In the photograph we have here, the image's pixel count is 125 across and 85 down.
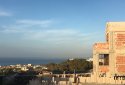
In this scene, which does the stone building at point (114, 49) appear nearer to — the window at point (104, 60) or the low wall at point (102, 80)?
the window at point (104, 60)

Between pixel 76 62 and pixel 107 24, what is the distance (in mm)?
29652

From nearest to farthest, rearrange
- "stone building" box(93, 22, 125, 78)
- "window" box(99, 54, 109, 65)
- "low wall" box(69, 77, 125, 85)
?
"low wall" box(69, 77, 125, 85)
"stone building" box(93, 22, 125, 78)
"window" box(99, 54, 109, 65)

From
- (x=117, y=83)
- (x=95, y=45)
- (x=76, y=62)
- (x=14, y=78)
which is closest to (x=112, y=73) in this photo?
Result: (x=95, y=45)

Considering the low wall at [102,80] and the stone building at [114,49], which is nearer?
the low wall at [102,80]

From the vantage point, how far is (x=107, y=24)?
49.4 m

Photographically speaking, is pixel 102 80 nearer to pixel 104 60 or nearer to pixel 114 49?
pixel 114 49

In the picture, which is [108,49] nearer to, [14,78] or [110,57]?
[110,57]

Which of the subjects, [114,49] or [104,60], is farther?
[104,60]

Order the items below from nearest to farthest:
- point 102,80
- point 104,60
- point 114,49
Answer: point 102,80 → point 114,49 → point 104,60

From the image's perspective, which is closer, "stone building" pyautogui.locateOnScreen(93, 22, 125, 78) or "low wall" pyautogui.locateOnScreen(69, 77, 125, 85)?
"low wall" pyautogui.locateOnScreen(69, 77, 125, 85)

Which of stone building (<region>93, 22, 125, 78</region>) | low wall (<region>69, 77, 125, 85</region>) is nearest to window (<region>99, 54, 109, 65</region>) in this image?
stone building (<region>93, 22, 125, 78</region>)

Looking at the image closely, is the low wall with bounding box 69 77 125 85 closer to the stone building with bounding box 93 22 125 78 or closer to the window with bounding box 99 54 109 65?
the stone building with bounding box 93 22 125 78

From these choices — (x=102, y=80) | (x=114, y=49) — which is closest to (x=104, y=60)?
(x=114, y=49)

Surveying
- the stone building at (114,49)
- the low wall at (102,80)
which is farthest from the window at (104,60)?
the low wall at (102,80)
